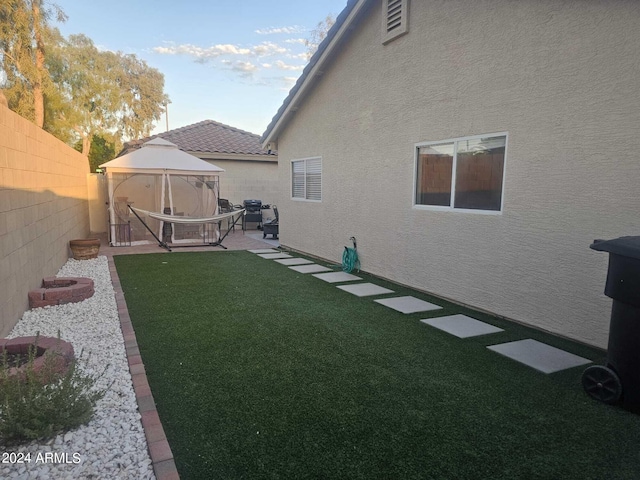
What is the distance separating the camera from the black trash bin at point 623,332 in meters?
2.64

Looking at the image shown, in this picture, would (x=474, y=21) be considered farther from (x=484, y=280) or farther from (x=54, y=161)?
Result: (x=54, y=161)

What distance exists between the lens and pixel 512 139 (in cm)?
453

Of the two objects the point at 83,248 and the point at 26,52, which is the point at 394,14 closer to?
the point at 83,248

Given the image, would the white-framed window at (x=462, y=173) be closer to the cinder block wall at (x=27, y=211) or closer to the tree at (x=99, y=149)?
the cinder block wall at (x=27, y=211)

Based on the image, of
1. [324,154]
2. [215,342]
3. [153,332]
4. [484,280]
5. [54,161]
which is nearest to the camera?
[215,342]

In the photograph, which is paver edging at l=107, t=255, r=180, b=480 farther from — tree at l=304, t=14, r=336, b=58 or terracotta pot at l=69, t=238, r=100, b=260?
tree at l=304, t=14, r=336, b=58

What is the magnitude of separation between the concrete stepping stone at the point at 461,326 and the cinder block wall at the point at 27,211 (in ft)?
14.2

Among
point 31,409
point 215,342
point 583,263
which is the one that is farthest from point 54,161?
point 583,263

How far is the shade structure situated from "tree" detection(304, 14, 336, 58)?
1368cm

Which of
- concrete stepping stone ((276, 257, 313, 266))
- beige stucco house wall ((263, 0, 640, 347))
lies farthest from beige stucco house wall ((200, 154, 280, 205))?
beige stucco house wall ((263, 0, 640, 347))

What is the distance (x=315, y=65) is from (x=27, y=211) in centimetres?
575

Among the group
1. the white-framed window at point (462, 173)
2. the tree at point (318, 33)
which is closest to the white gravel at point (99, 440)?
the white-framed window at point (462, 173)

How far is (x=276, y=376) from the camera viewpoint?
3262mm

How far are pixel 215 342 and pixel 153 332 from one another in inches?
30.2
